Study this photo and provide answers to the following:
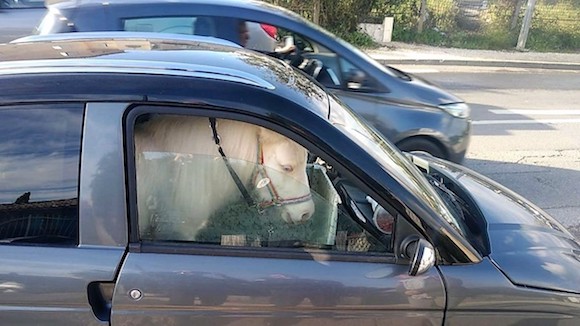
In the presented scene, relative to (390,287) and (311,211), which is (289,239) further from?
(390,287)

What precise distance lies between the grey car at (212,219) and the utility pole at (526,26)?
15024 millimetres

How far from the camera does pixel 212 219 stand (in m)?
1.83

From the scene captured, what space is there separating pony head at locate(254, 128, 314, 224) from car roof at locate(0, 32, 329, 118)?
190 millimetres

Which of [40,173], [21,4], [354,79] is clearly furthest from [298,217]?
[21,4]

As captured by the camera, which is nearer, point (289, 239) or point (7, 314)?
point (7, 314)

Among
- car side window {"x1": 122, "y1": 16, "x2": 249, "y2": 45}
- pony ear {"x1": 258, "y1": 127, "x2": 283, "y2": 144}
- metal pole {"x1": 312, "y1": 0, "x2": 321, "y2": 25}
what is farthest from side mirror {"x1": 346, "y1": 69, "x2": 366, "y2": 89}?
metal pole {"x1": 312, "y1": 0, "x2": 321, "y2": 25}

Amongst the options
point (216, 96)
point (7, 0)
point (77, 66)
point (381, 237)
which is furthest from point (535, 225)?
point (7, 0)

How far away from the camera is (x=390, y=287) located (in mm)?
1723

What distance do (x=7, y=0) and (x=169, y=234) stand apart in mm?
8115

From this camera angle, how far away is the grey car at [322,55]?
4.02 metres

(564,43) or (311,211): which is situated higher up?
(311,211)

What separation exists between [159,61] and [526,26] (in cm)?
1572

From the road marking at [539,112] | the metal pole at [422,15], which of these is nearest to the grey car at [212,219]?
the road marking at [539,112]

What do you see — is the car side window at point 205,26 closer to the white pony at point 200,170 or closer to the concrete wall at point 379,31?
the white pony at point 200,170
